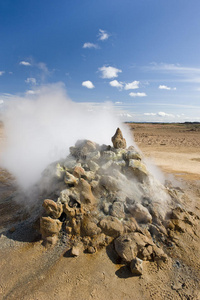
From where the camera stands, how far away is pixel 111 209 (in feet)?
13.3

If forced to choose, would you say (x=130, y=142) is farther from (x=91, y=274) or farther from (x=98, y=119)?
(x=91, y=274)

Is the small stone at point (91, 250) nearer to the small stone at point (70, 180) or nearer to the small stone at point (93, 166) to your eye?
the small stone at point (70, 180)

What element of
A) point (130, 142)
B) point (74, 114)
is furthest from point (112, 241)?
point (74, 114)

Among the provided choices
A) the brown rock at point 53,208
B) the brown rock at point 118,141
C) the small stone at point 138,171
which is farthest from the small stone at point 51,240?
the brown rock at point 118,141

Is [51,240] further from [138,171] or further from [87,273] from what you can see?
[138,171]

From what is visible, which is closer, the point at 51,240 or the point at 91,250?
the point at 91,250

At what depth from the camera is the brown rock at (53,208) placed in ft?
12.3

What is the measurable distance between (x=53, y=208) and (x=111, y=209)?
1.25 m

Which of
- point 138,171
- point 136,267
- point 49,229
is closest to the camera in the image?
point 136,267

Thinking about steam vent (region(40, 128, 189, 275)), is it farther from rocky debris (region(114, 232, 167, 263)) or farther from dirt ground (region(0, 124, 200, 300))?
dirt ground (region(0, 124, 200, 300))

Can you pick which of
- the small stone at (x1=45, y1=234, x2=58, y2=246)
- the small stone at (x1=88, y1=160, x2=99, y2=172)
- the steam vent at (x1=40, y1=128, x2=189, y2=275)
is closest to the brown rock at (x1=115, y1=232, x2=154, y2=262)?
the steam vent at (x1=40, y1=128, x2=189, y2=275)

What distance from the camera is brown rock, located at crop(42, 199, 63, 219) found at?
3734mm

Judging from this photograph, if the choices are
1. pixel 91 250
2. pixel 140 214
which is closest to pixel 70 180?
pixel 91 250

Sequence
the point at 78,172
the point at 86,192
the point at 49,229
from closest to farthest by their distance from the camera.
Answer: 1. the point at 49,229
2. the point at 86,192
3. the point at 78,172
